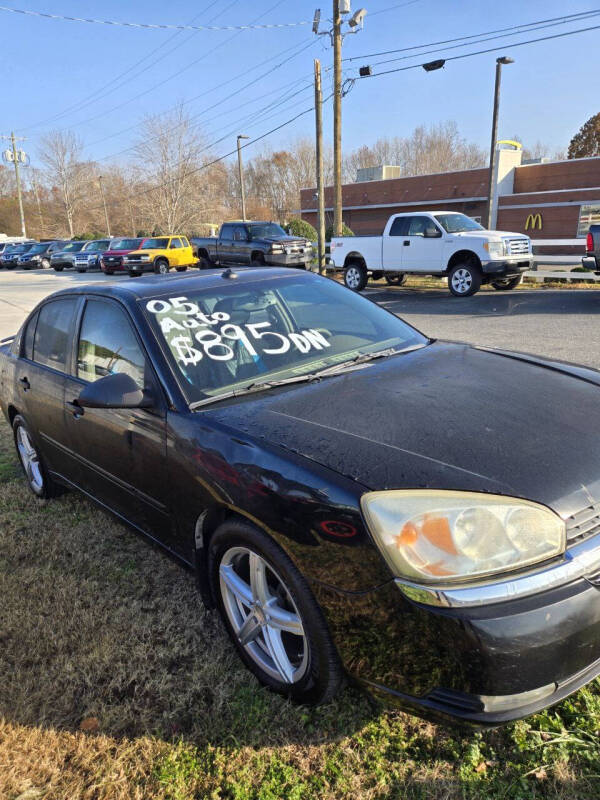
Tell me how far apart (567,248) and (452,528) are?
32.4 meters

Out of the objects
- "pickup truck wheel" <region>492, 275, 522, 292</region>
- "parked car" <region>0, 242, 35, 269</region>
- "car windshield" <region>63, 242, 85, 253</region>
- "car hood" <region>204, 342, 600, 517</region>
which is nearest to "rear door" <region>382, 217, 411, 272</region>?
"pickup truck wheel" <region>492, 275, 522, 292</region>

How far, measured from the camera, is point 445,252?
1397 centimetres

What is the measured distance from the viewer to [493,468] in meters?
1.80

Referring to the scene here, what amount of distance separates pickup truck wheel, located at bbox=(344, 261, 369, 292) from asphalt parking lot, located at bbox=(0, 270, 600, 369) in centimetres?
41

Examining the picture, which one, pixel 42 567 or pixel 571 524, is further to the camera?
pixel 42 567

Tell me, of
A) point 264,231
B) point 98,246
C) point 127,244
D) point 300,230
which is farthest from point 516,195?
point 98,246

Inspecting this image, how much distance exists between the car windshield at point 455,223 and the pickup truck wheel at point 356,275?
258 centimetres

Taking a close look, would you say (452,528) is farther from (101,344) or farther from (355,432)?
(101,344)

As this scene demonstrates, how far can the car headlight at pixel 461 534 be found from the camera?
1632 millimetres

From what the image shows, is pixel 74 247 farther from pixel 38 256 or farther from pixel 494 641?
pixel 494 641

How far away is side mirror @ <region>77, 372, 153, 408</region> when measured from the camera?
2.44 meters

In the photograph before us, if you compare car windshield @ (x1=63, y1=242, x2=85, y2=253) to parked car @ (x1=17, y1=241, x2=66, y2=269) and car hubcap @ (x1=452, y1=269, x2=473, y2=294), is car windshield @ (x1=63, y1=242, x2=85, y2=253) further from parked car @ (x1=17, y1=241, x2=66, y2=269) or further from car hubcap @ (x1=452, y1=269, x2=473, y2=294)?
car hubcap @ (x1=452, y1=269, x2=473, y2=294)

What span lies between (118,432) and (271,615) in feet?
3.99

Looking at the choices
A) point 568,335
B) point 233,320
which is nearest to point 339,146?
point 568,335
